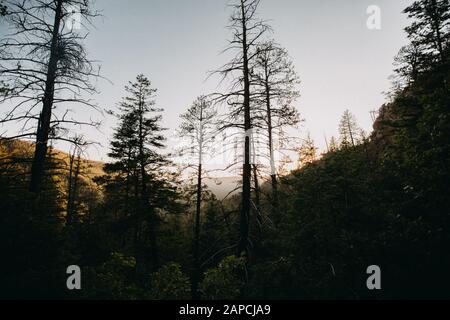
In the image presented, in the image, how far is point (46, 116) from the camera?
7398mm

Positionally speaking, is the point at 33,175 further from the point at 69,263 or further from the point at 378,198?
the point at 378,198

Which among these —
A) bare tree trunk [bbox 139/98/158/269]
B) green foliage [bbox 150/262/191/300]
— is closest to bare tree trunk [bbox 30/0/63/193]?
green foliage [bbox 150/262/191/300]

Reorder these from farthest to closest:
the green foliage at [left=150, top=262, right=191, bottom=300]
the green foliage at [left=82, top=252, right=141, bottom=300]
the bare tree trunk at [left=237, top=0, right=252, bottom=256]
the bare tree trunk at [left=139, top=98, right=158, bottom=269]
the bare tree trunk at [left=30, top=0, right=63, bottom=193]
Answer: the bare tree trunk at [left=139, top=98, right=158, bottom=269] → the bare tree trunk at [left=237, top=0, right=252, bottom=256] → the bare tree trunk at [left=30, top=0, right=63, bottom=193] → the green foliage at [left=150, top=262, right=191, bottom=300] → the green foliage at [left=82, top=252, right=141, bottom=300]

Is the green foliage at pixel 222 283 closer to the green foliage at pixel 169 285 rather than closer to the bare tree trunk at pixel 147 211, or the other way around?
the green foliage at pixel 169 285

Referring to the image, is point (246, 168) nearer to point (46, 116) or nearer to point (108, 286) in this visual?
point (108, 286)

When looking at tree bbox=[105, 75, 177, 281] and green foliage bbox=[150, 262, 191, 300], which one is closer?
green foliage bbox=[150, 262, 191, 300]

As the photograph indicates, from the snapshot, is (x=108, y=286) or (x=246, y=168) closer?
(x=108, y=286)

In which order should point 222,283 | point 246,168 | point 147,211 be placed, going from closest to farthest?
point 222,283 → point 246,168 → point 147,211

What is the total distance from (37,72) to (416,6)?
21645mm

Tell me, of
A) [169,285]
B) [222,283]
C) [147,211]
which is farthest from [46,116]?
[147,211]

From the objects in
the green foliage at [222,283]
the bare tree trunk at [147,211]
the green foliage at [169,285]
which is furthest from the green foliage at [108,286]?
the bare tree trunk at [147,211]

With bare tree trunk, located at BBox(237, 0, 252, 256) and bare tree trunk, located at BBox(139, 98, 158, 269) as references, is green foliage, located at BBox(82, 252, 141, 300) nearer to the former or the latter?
bare tree trunk, located at BBox(237, 0, 252, 256)

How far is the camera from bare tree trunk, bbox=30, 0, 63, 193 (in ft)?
23.2

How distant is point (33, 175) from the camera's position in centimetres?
705
